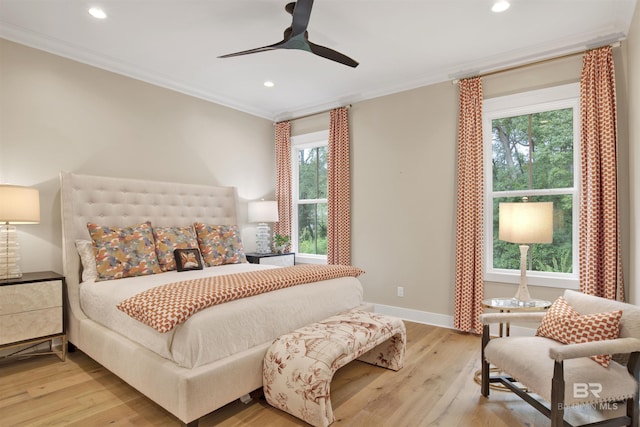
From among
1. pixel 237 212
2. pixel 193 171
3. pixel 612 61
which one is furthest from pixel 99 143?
pixel 612 61

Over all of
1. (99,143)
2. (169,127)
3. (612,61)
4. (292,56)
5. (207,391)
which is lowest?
(207,391)

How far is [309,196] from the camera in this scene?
5.37 metres

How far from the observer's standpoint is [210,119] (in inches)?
184

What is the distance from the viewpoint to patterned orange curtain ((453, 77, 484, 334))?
3.65 m

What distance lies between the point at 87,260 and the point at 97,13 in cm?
206

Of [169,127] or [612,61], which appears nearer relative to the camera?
[612,61]

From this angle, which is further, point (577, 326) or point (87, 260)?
point (87, 260)

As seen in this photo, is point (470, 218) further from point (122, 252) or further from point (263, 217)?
point (122, 252)

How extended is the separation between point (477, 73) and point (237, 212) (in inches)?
131

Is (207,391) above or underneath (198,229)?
underneath

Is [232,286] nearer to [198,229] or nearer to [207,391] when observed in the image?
[207,391]

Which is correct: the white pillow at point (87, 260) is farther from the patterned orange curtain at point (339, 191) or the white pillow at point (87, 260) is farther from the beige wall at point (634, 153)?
the beige wall at point (634, 153)

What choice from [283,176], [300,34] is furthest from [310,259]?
[300,34]

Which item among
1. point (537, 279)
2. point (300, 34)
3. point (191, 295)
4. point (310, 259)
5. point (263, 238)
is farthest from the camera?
point (310, 259)
